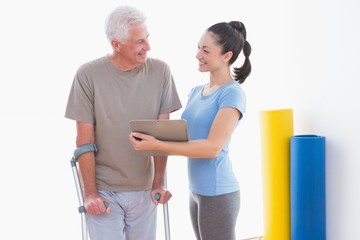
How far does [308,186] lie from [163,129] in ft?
4.07

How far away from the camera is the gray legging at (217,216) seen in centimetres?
217

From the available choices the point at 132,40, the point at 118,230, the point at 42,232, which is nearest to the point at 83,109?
the point at 132,40

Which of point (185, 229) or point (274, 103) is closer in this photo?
point (274, 103)

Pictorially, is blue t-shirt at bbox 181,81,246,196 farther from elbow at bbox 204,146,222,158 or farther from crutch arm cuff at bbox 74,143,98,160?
crutch arm cuff at bbox 74,143,98,160

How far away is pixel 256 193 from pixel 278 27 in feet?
5.47

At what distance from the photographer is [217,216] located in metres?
2.16

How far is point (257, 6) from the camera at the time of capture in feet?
12.2

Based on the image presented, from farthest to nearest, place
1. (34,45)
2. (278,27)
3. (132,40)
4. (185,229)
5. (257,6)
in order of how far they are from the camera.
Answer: (34,45) → (185,229) → (257,6) → (278,27) → (132,40)

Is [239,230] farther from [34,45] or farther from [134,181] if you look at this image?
[34,45]

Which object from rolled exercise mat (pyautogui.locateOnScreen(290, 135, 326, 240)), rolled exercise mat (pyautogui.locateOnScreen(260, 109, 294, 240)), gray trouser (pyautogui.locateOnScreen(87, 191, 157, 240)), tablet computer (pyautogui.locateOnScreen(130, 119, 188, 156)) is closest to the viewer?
tablet computer (pyautogui.locateOnScreen(130, 119, 188, 156))

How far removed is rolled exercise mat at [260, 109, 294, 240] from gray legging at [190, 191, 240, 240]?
98 centimetres

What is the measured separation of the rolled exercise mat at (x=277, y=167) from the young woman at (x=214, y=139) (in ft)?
2.86

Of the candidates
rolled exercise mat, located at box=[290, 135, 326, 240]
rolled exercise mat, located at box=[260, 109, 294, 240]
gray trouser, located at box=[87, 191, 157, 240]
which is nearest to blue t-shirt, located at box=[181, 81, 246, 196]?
gray trouser, located at box=[87, 191, 157, 240]

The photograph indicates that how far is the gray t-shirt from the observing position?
7.11 ft
